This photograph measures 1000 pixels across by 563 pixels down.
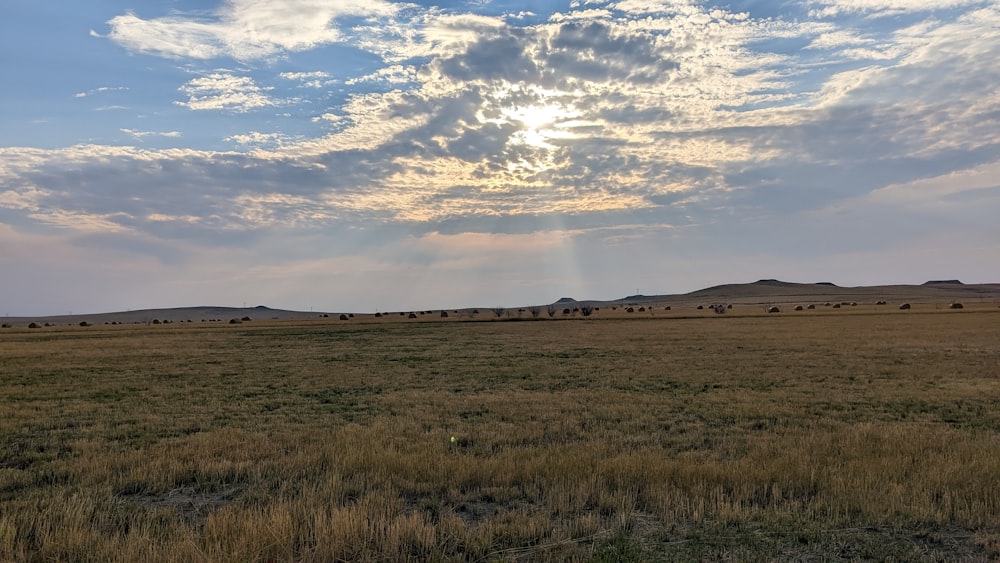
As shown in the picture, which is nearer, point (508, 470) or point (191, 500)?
point (191, 500)

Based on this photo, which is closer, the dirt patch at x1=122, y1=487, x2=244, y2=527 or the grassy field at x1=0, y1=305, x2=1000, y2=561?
the grassy field at x1=0, y1=305, x2=1000, y2=561

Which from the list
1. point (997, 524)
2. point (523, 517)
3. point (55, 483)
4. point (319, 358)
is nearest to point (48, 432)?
point (55, 483)

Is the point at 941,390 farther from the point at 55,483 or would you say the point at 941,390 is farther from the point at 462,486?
the point at 55,483

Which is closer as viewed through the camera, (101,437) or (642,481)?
(642,481)

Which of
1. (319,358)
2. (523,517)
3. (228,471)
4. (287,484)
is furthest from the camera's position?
(319,358)

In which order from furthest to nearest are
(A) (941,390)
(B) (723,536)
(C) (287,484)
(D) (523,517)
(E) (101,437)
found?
(A) (941,390)
(E) (101,437)
(C) (287,484)
(D) (523,517)
(B) (723,536)

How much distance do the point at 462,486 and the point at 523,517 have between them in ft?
6.23

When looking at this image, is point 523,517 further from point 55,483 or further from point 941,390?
point 941,390

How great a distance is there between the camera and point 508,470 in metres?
9.34

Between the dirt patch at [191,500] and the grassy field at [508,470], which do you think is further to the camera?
the dirt patch at [191,500]

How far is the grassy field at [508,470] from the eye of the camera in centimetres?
643

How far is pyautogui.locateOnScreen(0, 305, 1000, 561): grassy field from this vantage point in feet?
21.1

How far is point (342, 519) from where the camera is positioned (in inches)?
263

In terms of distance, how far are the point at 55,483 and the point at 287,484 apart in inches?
146
